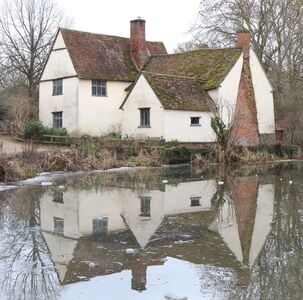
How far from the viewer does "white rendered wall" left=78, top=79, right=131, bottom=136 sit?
132ft

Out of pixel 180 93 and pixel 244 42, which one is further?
pixel 244 42

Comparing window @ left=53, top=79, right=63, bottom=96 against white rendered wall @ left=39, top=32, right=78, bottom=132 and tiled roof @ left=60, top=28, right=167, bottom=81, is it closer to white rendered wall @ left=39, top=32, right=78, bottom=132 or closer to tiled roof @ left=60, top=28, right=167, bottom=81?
white rendered wall @ left=39, top=32, right=78, bottom=132

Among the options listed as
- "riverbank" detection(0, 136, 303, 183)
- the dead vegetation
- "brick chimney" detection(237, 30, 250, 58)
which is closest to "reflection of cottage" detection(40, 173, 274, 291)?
the dead vegetation

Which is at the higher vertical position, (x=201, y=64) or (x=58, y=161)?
(x=201, y=64)

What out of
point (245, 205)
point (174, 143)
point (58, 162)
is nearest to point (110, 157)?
point (58, 162)

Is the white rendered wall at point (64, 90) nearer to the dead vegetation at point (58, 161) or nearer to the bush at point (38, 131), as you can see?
the bush at point (38, 131)

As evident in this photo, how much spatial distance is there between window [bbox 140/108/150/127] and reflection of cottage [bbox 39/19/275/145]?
0.03 meters

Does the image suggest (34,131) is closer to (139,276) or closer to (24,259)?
(24,259)

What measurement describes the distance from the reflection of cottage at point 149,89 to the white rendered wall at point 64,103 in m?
0.08

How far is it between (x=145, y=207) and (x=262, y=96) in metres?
29.4

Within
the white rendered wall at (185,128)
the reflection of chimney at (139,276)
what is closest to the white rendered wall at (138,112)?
the white rendered wall at (185,128)

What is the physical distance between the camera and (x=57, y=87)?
42.4m

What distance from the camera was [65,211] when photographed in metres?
13.8

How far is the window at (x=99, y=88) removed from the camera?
40.9 metres
